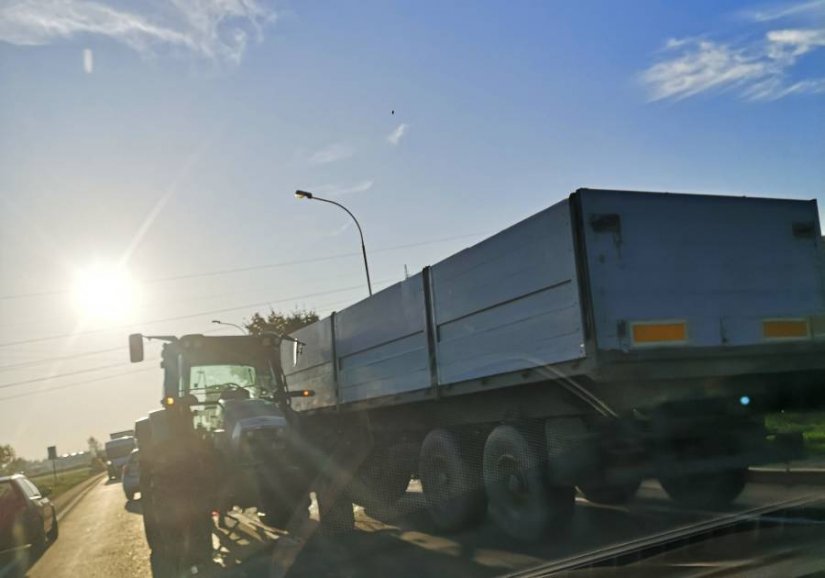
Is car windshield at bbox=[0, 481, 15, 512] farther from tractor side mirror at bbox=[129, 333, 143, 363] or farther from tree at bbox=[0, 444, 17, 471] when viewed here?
tree at bbox=[0, 444, 17, 471]

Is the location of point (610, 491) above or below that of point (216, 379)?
below

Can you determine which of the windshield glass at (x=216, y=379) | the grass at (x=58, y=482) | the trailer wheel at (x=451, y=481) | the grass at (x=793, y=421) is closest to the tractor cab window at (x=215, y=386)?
the windshield glass at (x=216, y=379)

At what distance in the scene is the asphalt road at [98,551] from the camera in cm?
970

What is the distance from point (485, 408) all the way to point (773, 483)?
15.7 feet

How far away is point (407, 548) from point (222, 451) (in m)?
2.97

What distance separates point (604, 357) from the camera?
21.6ft

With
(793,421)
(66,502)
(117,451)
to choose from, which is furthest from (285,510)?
(117,451)

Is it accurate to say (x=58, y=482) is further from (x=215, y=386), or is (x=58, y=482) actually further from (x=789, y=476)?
(x=789, y=476)

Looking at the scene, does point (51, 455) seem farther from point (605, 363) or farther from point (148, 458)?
point (605, 363)

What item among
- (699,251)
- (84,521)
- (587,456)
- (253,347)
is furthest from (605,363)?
(84,521)

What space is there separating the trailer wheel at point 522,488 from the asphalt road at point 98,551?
4.01 metres

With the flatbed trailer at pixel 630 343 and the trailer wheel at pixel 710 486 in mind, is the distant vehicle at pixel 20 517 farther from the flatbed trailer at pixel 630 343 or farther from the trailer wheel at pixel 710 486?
the trailer wheel at pixel 710 486

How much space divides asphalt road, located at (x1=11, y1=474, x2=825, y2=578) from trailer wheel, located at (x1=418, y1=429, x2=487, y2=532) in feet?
0.78

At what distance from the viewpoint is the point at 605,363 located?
6566 mm
